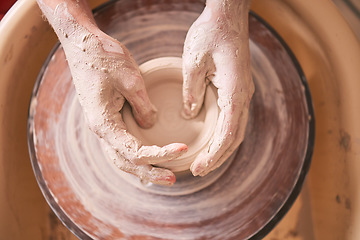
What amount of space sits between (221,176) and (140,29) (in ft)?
2.44

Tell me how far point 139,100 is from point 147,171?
251mm

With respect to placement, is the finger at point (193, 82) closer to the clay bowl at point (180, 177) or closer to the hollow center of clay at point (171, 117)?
the hollow center of clay at point (171, 117)

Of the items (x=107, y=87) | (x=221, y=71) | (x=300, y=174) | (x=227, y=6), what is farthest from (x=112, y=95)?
(x=300, y=174)

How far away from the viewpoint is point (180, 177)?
122 cm

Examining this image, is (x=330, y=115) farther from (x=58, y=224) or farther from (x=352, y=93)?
(x=58, y=224)

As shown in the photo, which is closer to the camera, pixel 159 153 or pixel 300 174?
pixel 159 153

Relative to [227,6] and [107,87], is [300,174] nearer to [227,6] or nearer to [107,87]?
[227,6]

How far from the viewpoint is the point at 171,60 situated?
120cm

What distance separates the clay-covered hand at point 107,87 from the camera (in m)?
1.02

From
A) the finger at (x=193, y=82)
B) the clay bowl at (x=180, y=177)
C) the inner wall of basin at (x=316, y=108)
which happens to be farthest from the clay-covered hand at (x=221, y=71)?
the inner wall of basin at (x=316, y=108)

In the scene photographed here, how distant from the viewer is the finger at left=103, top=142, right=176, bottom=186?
41.1 inches

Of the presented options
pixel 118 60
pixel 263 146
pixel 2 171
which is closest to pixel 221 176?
pixel 263 146

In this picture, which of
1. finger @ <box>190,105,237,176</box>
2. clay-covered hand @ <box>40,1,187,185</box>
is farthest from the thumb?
finger @ <box>190,105,237,176</box>

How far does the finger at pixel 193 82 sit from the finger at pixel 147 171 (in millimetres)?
269
